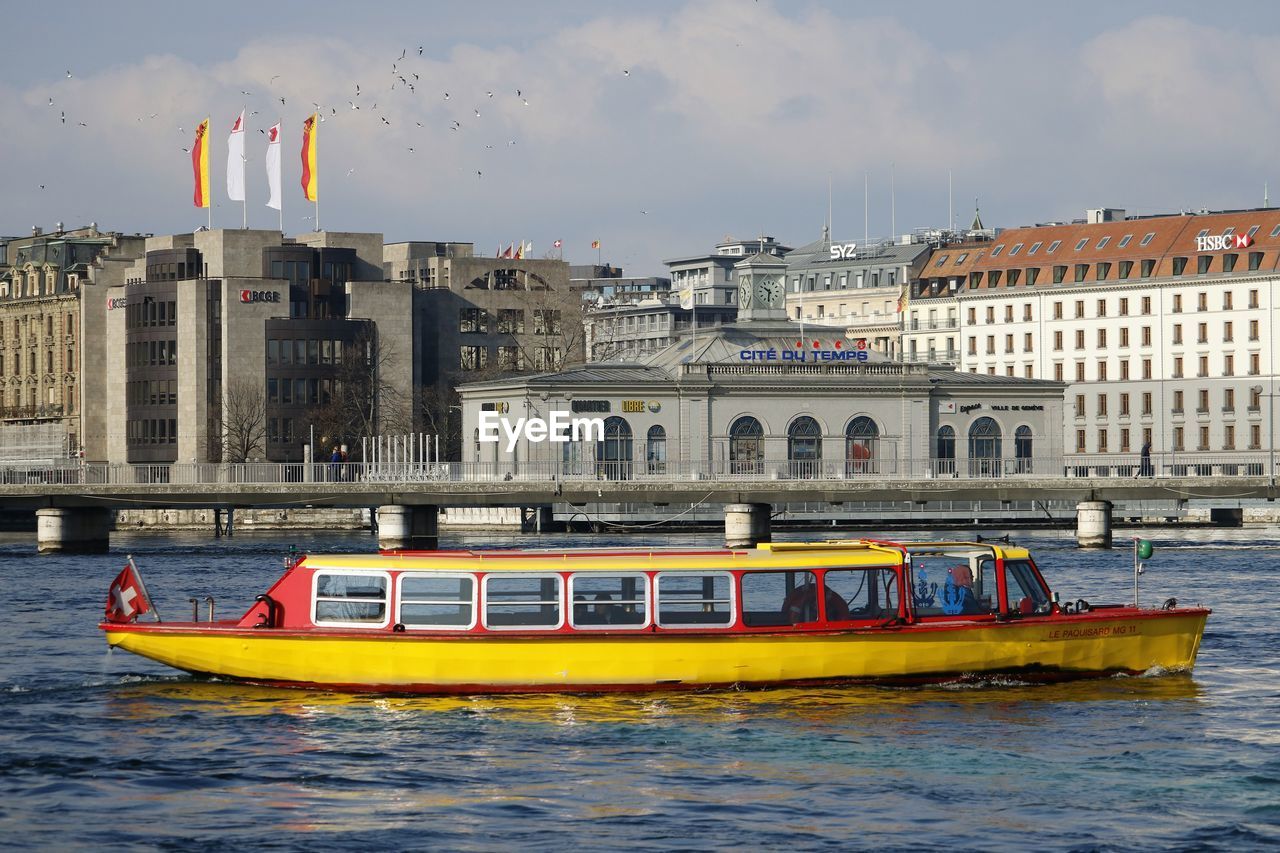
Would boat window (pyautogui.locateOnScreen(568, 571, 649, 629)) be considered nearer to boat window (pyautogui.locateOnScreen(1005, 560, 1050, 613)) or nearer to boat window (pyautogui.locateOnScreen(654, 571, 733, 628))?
boat window (pyautogui.locateOnScreen(654, 571, 733, 628))

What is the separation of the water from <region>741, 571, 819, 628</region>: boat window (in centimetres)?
142

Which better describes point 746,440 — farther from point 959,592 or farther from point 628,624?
point 628,624

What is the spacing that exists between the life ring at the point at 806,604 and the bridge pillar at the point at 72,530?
6646 cm

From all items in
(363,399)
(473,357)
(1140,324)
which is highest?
(1140,324)

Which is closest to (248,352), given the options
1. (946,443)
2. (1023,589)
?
(946,443)

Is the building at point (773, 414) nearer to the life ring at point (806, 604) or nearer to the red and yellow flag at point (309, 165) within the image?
the red and yellow flag at point (309, 165)

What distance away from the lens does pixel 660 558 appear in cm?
4166

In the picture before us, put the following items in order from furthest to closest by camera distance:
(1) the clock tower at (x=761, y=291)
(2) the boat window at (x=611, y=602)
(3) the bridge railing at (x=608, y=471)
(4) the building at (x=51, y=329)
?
(4) the building at (x=51, y=329) < (1) the clock tower at (x=761, y=291) < (3) the bridge railing at (x=608, y=471) < (2) the boat window at (x=611, y=602)

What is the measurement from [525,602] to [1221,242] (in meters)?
134

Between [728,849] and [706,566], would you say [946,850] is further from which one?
[706,566]

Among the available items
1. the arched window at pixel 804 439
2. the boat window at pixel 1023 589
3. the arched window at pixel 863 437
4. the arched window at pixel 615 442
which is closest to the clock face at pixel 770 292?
the arched window at pixel 863 437

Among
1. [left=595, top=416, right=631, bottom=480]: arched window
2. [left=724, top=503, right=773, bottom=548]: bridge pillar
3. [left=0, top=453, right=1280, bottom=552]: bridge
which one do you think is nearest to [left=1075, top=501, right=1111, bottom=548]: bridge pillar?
[left=0, top=453, right=1280, bottom=552]: bridge

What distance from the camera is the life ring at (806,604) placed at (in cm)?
4175

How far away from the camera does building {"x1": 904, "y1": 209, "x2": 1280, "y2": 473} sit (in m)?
164
